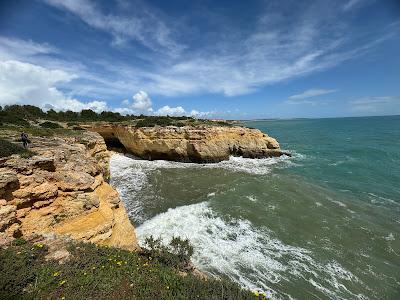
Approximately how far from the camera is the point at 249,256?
11.7 metres

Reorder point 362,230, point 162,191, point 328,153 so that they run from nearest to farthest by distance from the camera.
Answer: point 362,230 → point 162,191 → point 328,153

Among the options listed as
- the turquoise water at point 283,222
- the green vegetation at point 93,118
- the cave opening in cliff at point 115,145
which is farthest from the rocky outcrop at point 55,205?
the cave opening in cliff at point 115,145

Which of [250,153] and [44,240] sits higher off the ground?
[44,240]

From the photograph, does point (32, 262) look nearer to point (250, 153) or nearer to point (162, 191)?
point (162, 191)

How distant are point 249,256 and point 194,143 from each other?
73.9 feet

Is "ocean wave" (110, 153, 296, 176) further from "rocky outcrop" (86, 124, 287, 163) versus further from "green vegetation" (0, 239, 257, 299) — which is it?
"green vegetation" (0, 239, 257, 299)

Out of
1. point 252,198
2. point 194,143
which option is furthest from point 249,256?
point 194,143

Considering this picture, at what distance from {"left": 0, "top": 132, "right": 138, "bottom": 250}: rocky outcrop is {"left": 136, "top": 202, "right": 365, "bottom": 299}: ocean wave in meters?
2.43

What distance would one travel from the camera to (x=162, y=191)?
21.0 metres

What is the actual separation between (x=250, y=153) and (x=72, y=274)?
3248 cm

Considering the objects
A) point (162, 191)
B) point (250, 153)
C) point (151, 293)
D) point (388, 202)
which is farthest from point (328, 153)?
point (151, 293)

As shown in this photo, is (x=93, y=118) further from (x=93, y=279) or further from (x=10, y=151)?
(x=93, y=279)

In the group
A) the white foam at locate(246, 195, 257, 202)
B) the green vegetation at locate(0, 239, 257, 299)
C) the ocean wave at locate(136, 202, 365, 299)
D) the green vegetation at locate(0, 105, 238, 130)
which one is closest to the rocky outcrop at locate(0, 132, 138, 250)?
the green vegetation at locate(0, 239, 257, 299)

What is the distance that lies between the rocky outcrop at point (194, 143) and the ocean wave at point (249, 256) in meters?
18.2
